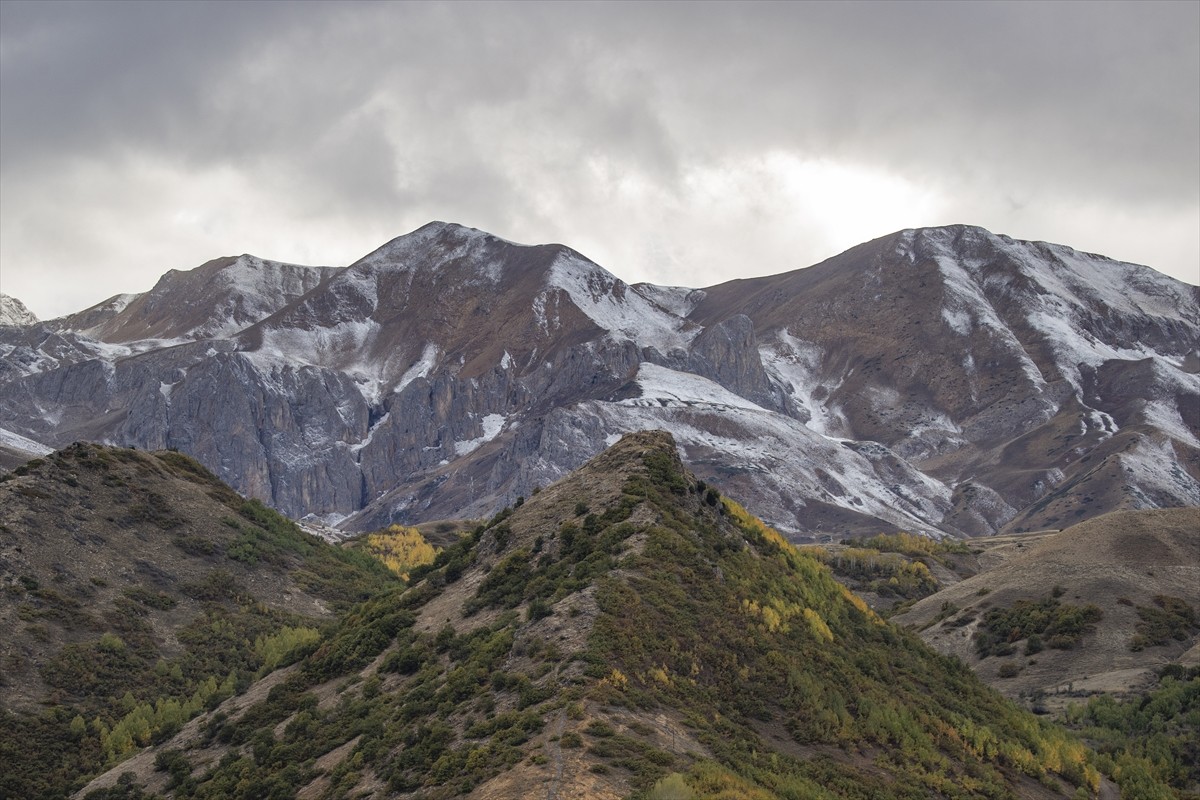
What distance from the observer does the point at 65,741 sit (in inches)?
2333

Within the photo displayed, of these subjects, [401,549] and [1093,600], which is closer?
[1093,600]

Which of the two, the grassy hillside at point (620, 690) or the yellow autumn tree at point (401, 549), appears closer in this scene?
the grassy hillside at point (620, 690)

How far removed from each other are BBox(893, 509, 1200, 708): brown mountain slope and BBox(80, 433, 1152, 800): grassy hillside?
113ft

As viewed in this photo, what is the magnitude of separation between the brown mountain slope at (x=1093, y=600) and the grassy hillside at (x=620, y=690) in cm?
3439

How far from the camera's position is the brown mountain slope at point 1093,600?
9219 centimetres

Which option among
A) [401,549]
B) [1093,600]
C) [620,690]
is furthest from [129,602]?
[1093,600]

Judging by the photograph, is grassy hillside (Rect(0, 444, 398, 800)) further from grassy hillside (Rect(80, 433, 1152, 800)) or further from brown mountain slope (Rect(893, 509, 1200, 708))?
brown mountain slope (Rect(893, 509, 1200, 708))

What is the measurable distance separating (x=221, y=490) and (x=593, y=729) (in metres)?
71.1

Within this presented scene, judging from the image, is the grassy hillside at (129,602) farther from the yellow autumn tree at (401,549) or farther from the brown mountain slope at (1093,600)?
the brown mountain slope at (1093,600)

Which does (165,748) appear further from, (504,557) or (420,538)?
Answer: (420,538)

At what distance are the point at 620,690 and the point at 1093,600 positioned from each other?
261 feet

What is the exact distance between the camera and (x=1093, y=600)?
103 metres

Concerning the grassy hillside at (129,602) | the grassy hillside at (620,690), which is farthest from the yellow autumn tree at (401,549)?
the grassy hillside at (620,690)

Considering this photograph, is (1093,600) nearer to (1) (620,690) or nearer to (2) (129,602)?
(2) (129,602)
